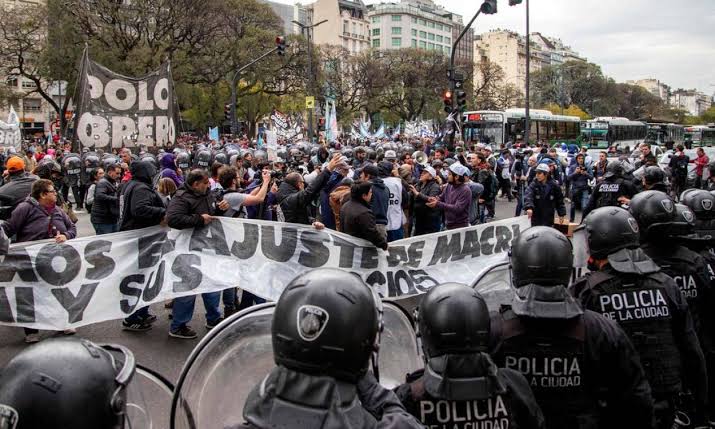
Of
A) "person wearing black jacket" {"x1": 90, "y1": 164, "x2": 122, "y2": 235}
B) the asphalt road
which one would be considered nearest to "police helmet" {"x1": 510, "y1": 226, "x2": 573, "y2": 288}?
the asphalt road

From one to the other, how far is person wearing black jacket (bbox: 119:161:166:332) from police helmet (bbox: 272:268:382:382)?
4.80m

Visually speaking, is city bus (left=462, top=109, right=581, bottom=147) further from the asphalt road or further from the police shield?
the police shield

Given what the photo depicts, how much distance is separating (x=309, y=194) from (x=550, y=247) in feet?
15.2

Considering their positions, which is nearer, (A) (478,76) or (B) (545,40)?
(A) (478,76)

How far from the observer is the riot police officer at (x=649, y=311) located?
2982mm

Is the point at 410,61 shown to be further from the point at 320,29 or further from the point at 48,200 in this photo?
the point at 48,200

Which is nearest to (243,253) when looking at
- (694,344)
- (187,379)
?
(187,379)

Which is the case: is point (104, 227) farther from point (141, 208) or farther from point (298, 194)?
point (298, 194)

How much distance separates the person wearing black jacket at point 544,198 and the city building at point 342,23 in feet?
338

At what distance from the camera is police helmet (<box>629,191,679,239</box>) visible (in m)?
3.69

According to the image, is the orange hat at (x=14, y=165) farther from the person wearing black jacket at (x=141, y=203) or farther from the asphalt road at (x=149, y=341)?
the asphalt road at (x=149, y=341)

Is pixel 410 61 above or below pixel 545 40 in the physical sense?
below

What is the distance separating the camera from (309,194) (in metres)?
7.06

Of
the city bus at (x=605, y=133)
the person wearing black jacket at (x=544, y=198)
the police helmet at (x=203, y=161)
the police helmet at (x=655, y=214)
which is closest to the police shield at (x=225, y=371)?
the police helmet at (x=655, y=214)
